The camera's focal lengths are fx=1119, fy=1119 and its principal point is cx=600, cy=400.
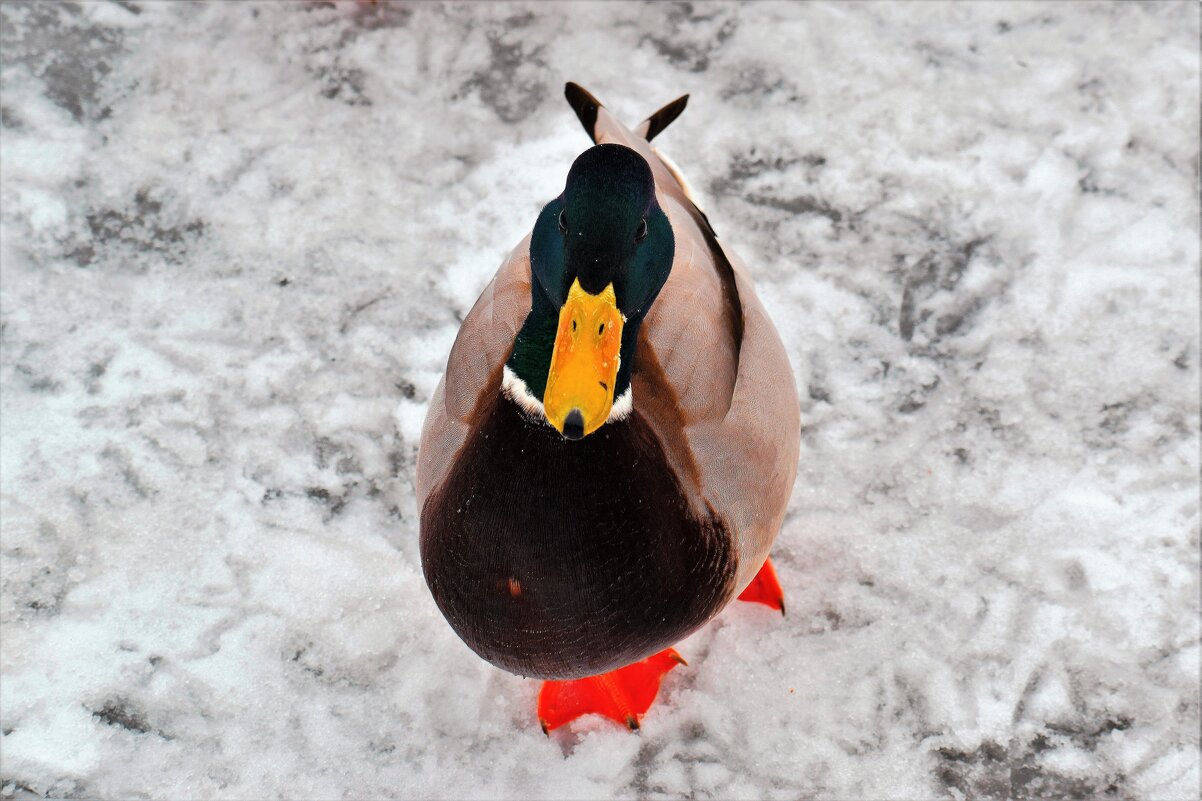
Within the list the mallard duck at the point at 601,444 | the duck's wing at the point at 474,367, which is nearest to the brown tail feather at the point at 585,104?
the mallard duck at the point at 601,444

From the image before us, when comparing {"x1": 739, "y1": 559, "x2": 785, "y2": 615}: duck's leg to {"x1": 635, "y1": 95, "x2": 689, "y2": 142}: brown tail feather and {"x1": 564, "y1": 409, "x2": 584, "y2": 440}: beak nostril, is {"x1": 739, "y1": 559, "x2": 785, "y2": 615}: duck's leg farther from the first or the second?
{"x1": 564, "y1": 409, "x2": 584, "y2": 440}: beak nostril

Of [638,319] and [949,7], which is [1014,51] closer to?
[949,7]

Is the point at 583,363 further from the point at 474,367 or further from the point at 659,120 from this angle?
the point at 659,120

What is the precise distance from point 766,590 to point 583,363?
4.03 ft

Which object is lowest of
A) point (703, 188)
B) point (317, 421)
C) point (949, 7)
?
point (317, 421)

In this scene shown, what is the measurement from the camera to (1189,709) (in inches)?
97.1

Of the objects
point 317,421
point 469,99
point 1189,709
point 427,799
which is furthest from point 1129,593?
point 469,99

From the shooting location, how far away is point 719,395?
202 cm

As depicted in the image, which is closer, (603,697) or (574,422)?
(574,422)

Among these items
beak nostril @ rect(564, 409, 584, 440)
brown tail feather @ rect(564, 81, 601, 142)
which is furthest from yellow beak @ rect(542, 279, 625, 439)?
brown tail feather @ rect(564, 81, 601, 142)

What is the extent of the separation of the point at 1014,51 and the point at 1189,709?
6.96ft

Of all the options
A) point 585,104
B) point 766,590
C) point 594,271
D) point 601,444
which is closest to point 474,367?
point 601,444

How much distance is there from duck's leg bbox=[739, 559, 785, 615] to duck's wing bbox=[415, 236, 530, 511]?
2.84 ft

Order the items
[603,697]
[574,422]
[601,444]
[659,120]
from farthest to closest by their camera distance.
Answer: [659,120] → [603,697] → [601,444] → [574,422]
